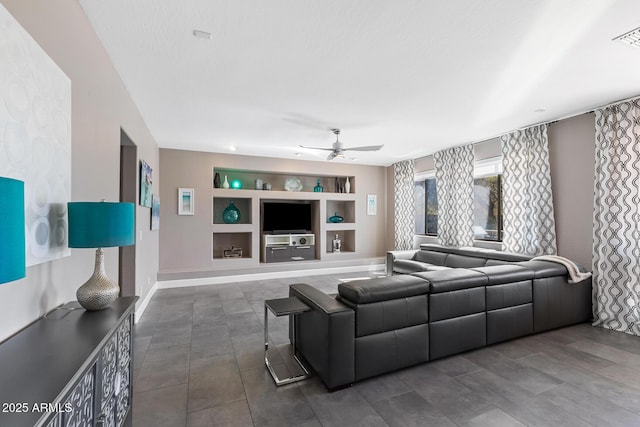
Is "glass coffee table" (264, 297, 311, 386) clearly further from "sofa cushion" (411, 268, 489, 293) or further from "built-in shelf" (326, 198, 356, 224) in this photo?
"built-in shelf" (326, 198, 356, 224)

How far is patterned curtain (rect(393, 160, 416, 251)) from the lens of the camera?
7.06 m

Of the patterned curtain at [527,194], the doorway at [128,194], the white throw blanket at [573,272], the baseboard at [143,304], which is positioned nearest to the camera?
the white throw blanket at [573,272]

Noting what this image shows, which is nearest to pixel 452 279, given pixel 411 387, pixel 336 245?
pixel 411 387

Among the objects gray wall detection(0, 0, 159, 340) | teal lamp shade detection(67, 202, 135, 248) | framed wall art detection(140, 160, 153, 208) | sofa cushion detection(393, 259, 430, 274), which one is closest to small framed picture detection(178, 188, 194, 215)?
framed wall art detection(140, 160, 153, 208)

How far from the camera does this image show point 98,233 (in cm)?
153

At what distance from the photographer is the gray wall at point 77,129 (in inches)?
52.8

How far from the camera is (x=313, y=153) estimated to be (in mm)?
6422

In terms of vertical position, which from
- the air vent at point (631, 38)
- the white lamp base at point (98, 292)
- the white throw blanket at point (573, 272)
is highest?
the air vent at point (631, 38)

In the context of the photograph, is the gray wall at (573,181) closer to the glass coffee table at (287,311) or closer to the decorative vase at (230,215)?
the glass coffee table at (287,311)

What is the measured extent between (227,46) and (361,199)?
226 inches

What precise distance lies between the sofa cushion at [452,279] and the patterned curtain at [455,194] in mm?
2900

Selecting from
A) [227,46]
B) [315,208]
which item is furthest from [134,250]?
[315,208]

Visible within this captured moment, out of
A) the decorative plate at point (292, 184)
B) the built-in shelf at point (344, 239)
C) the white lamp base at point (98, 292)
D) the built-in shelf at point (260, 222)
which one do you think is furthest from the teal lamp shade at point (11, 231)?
the built-in shelf at point (344, 239)

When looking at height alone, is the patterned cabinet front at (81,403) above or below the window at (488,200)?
below
